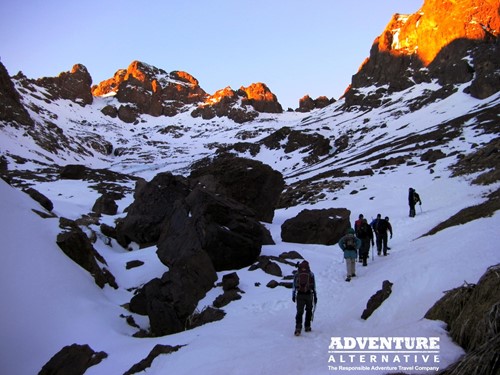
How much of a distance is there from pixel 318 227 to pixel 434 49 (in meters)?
119

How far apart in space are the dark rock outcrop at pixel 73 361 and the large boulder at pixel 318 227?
13.0 meters

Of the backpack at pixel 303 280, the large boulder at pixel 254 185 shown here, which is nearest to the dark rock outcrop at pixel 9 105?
the large boulder at pixel 254 185

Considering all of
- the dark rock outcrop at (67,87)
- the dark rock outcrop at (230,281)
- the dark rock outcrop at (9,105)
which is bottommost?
the dark rock outcrop at (230,281)

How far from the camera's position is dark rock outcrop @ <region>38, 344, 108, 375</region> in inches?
457

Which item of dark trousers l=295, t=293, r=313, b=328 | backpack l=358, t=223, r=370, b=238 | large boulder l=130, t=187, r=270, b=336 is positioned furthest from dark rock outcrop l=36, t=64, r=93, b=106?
dark trousers l=295, t=293, r=313, b=328

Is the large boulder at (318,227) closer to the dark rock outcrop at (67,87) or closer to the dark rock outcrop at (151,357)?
the dark rock outcrop at (151,357)

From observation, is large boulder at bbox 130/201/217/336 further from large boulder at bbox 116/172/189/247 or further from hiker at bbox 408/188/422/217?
hiker at bbox 408/188/422/217

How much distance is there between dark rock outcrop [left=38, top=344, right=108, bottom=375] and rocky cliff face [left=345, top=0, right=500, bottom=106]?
79.4m

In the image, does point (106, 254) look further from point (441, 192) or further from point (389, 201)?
point (441, 192)

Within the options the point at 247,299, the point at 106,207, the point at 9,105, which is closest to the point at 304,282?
the point at 247,299

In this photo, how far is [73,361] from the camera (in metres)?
11.9

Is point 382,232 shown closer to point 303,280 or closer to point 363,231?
point 363,231

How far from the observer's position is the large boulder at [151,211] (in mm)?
22922

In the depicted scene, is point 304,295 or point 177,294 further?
point 177,294
